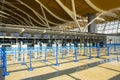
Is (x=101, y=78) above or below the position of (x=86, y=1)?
below

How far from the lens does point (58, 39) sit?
30.3 m

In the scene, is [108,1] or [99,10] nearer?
[108,1]

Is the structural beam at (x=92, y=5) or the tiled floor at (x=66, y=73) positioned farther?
the structural beam at (x=92, y=5)

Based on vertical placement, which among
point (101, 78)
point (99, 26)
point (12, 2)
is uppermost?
point (12, 2)

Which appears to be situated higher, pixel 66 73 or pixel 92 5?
pixel 92 5

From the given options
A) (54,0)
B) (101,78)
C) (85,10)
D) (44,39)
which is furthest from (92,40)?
(101,78)

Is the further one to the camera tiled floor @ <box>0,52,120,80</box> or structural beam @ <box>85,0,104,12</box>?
structural beam @ <box>85,0,104,12</box>

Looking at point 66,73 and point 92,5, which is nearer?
point 66,73

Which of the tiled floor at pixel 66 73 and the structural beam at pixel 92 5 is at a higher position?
the structural beam at pixel 92 5

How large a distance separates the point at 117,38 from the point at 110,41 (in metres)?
4.68

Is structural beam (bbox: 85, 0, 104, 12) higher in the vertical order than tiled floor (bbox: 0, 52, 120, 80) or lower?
higher

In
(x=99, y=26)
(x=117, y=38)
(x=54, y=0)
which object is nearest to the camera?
(x=54, y=0)

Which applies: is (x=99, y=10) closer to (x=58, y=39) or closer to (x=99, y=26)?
(x=58, y=39)

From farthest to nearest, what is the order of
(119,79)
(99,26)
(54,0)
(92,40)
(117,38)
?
1. (99,26)
2. (117,38)
3. (92,40)
4. (54,0)
5. (119,79)
